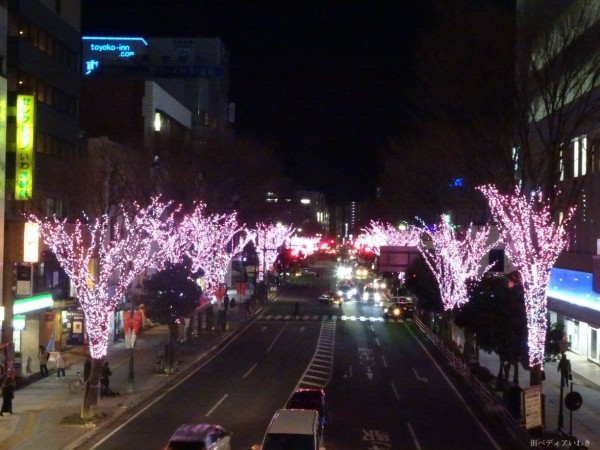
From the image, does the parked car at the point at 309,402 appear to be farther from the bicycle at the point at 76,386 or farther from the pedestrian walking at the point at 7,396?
the bicycle at the point at 76,386

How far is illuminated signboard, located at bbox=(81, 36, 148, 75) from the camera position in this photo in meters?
100

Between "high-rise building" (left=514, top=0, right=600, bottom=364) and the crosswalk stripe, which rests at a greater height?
"high-rise building" (left=514, top=0, right=600, bottom=364)

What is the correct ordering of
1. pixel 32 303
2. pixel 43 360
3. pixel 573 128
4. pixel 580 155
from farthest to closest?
pixel 580 155, pixel 32 303, pixel 43 360, pixel 573 128

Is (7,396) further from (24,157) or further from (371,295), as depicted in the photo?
(371,295)

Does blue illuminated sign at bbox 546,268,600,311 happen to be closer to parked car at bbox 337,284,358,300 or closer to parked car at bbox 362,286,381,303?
parked car at bbox 362,286,381,303

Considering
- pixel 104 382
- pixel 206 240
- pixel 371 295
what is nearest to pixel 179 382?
pixel 104 382

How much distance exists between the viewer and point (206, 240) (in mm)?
57062

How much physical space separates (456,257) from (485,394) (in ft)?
53.5

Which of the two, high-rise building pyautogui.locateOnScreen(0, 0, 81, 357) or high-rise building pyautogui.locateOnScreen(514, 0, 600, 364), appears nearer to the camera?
high-rise building pyautogui.locateOnScreen(514, 0, 600, 364)

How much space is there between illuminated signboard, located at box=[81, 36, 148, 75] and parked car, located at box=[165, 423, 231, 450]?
→ 86457 millimetres

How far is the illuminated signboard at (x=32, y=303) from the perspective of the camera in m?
33.0

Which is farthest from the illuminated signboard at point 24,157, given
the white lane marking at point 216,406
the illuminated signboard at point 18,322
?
the white lane marking at point 216,406

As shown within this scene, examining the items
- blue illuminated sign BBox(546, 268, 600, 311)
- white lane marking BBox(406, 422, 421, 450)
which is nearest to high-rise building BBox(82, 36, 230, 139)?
blue illuminated sign BBox(546, 268, 600, 311)

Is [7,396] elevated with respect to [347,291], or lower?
elevated
